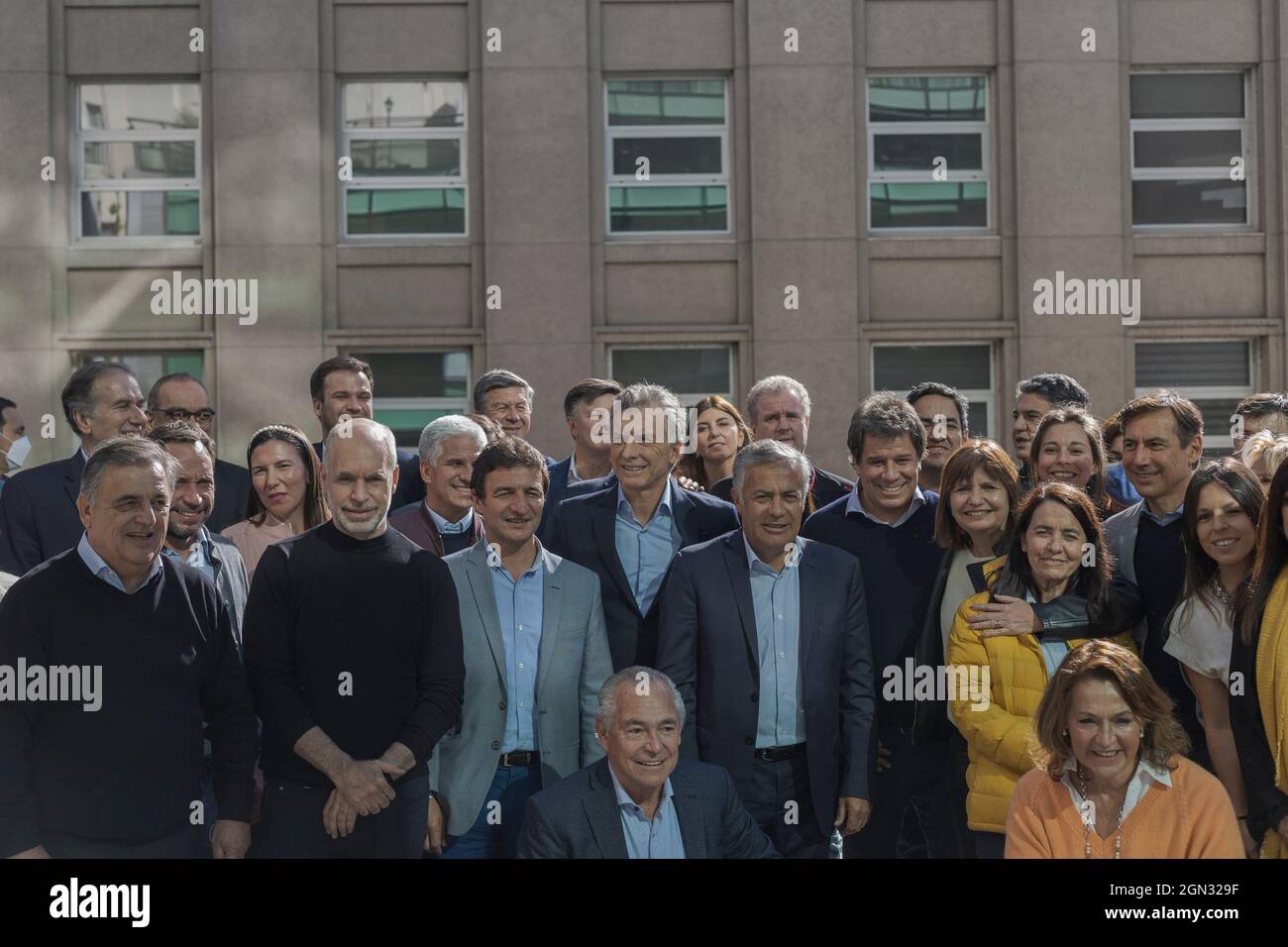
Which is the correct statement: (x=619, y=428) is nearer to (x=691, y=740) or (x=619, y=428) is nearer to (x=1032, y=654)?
(x=691, y=740)

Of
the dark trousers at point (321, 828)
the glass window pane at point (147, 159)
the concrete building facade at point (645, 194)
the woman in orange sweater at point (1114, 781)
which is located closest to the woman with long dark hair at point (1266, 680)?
the woman in orange sweater at point (1114, 781)

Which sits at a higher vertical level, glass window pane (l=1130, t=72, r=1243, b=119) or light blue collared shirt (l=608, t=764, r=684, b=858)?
glass window pane (l=1130, t=72, r=1243, b=119)

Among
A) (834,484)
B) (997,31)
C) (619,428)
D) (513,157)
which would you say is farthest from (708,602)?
(997,31)

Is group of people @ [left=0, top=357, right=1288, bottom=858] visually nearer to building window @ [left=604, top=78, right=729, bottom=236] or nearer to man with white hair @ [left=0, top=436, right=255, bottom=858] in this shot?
man with white hair @ [left=0, top=436, right=255, bottom=858]

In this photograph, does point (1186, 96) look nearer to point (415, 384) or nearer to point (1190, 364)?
point (1190, 364)

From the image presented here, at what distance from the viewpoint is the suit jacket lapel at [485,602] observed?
5488 millimetres

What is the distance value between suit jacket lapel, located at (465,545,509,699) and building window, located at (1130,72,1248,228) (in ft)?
33.4

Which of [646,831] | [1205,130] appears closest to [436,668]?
[646,831]

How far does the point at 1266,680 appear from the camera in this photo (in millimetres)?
5031

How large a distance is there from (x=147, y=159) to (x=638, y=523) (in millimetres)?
9616

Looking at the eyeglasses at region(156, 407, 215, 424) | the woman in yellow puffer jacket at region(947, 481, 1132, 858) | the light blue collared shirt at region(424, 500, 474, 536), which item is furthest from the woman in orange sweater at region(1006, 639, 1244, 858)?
the eyeglasses at region(156, 407, 215, 424)

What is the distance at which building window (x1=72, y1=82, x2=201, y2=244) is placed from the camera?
14.1m

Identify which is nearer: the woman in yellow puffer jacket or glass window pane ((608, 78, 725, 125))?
the woman in yellow puffer jacket
